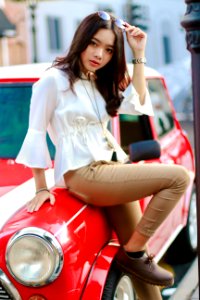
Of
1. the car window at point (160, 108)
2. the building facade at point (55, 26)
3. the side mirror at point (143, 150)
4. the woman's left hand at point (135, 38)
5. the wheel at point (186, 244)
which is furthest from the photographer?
the building facade at point (55, 26)

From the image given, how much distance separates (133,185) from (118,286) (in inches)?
21.7

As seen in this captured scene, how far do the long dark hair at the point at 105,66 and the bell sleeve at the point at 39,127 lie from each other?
5.4 inches

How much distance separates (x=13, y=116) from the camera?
388 centimetres

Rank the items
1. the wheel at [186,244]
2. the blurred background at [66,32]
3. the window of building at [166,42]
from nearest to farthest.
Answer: the wheel at [186,244] → the blurred background at [66,32] → the window of building at [166,42]

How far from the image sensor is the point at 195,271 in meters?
4.55

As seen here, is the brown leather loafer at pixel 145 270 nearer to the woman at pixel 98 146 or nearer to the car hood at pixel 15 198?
the woman at pixel 98 146

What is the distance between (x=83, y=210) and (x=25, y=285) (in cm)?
47

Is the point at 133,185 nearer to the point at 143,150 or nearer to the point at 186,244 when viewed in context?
the point at 143,150

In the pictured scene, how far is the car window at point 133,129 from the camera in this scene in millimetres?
4531

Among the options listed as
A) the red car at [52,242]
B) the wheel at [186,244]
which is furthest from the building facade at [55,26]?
the red car at [52,242]

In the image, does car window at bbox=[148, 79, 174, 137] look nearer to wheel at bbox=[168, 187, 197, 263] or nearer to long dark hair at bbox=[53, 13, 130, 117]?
wheel at bbox=[168, 187, 197, 263]

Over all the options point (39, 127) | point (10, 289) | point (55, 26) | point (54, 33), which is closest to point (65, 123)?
point (39, 127)

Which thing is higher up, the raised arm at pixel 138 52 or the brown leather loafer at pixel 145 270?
the raised arm at pixel 138 52

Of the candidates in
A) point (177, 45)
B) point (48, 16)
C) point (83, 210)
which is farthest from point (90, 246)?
point (177, 45)
